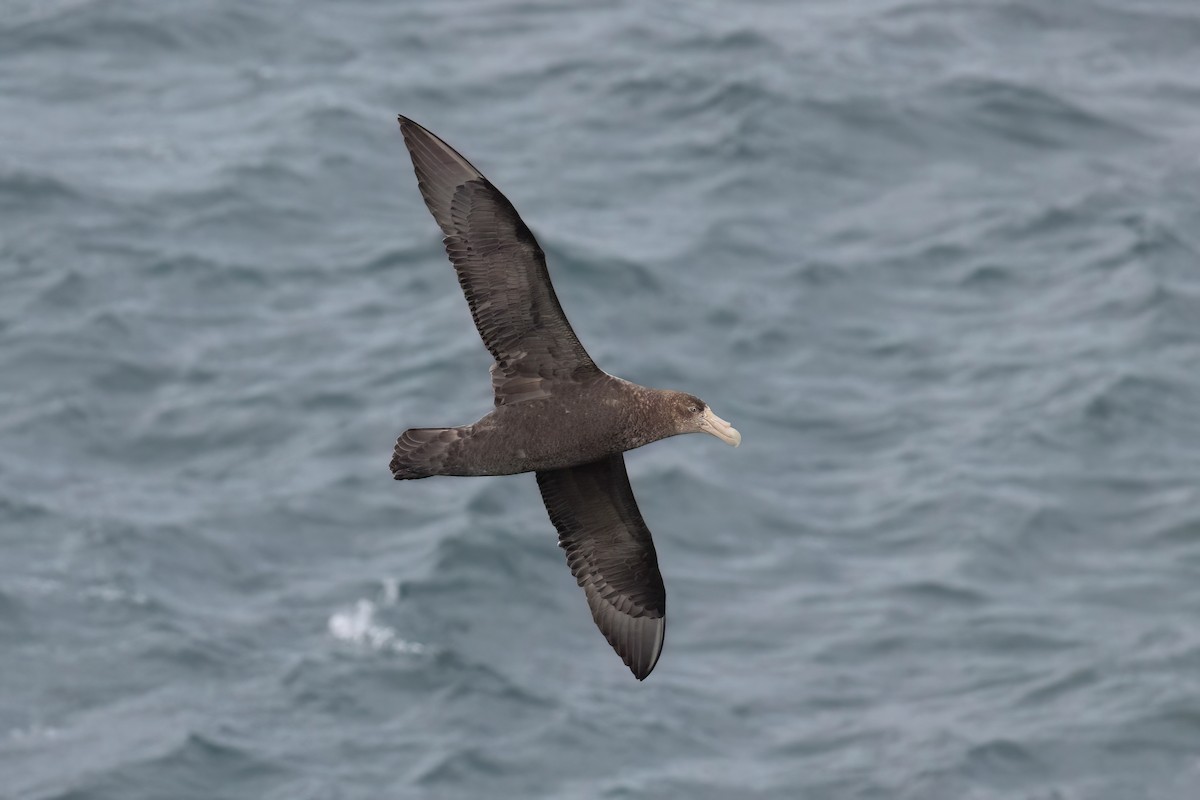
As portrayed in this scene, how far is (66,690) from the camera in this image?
1033 inches

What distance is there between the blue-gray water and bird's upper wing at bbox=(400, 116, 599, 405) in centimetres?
1341

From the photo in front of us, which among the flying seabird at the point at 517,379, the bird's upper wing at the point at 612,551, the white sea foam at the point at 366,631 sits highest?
the flying seabird at the point at 517,379

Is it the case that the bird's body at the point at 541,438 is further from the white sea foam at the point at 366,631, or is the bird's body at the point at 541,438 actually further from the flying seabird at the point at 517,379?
the white sea foam at the point at 366,631

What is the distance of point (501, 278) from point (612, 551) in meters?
2.18

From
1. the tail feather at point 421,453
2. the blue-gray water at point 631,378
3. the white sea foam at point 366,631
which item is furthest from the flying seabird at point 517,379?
the white sea foam at point 366,631

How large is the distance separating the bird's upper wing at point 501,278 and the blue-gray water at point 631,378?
13.4 m

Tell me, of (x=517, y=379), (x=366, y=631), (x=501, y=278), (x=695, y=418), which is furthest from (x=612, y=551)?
(x=366, y=631)

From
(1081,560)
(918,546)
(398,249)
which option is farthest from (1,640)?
(1081,560)

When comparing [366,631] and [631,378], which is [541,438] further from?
[631,378]

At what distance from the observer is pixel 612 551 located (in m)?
13.5

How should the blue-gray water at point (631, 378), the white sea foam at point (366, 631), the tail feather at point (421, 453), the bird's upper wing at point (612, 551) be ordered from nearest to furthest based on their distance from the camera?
the tail feather at point (421, 453), the bird's upper wing at point (612, 551), the blue-gray water at point (631, 378), the white sea foam at point (366, 631)

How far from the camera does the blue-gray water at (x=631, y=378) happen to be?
2606cm

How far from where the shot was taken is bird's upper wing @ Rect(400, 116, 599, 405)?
40.1 feet

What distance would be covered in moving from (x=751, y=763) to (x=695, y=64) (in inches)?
651
